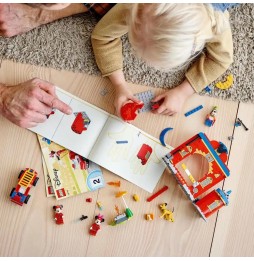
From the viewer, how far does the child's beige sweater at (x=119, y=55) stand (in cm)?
114

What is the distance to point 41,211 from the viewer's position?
46.5 inches

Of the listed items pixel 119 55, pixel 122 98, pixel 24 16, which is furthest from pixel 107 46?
pixel 24 16

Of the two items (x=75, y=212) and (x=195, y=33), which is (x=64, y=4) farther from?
(x=75, y=212)

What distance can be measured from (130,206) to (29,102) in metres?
0.40

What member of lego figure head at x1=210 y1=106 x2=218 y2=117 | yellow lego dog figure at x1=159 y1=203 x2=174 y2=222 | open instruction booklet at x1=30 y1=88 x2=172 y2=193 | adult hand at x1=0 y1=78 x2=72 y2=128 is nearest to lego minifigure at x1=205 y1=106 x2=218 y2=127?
lego figure head at x1=210 y1=106 x2=218 y2=117

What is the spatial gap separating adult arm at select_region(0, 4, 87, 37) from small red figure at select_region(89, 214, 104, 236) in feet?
1.90

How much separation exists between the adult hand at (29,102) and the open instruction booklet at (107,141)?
0.05 m

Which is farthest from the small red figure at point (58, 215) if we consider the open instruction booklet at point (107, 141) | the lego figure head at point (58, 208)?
the open instruction booklet at point (107, 141)

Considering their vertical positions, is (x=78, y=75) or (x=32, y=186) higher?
(x=78, y=75)

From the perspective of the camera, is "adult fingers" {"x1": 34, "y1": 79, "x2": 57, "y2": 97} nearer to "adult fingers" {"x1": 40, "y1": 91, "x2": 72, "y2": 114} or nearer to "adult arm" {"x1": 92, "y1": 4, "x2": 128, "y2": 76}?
"adult fingers" {"x1": 40, "y1": 91, "x2": 72, "y2": 114}

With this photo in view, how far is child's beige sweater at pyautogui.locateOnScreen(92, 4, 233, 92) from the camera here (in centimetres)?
114

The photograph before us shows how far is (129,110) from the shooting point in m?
1.16

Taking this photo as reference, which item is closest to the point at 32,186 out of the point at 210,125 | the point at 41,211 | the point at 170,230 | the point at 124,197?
the point at 41,211

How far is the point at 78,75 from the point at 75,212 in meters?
0.39
